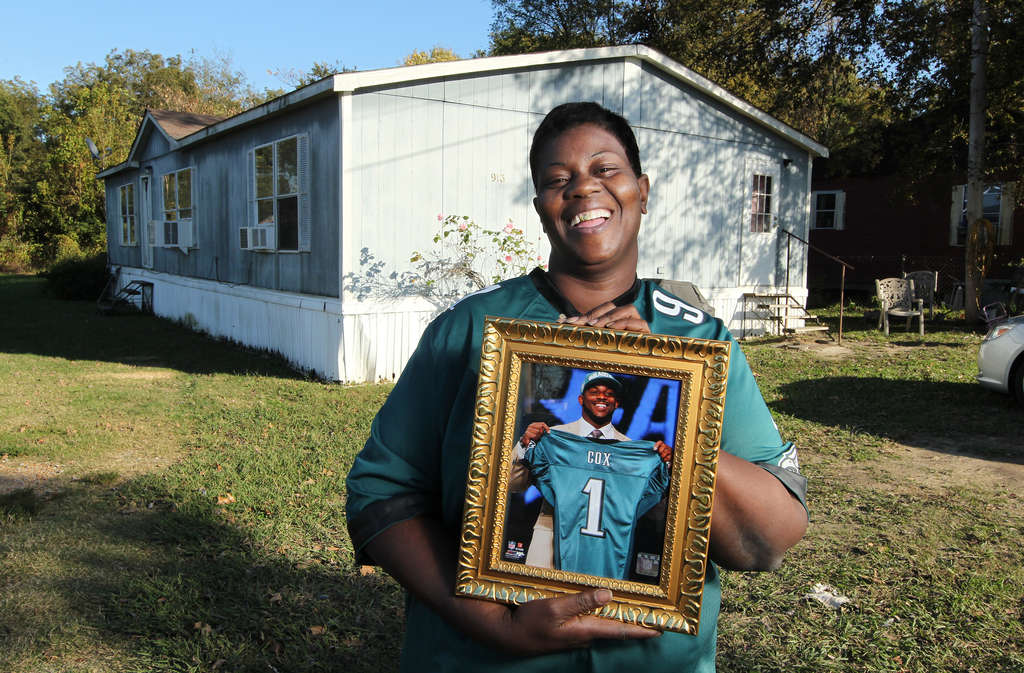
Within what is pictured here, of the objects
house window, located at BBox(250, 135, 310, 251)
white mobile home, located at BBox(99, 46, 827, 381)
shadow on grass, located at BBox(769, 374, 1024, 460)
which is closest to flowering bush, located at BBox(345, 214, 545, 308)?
white mobile home, located at BBox(99, 46, 827, 381)

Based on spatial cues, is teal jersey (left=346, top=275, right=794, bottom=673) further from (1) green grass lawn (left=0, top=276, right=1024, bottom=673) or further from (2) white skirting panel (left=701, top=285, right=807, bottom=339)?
(2) white skirting panel (left=701, top=285, right=807, bottom=339)

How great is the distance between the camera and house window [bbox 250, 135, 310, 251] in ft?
35.7

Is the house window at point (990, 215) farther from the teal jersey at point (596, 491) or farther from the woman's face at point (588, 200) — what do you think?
the teal jersey at point (596, 491)

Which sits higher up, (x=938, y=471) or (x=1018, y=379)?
(x=1018, y=379)

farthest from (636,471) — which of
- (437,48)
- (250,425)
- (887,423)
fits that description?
(437,48)

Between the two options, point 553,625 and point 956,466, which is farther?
point 956,466

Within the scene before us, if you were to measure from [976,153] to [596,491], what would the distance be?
17.2 m

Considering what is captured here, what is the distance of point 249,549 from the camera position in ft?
15.5

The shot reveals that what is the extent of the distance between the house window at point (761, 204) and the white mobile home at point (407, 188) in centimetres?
4

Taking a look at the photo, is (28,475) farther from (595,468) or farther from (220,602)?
(595,468)

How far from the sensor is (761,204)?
15328 mm

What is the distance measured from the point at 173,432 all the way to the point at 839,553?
598 cm

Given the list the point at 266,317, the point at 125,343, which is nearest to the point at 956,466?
the point at 266,317

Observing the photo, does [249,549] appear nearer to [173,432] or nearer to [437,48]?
[173,432]
